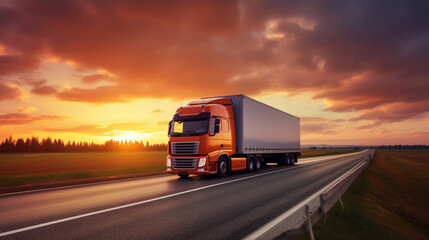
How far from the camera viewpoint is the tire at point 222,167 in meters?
14.7

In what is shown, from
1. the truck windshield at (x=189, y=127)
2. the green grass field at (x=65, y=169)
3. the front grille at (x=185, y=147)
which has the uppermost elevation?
the truck windshield at (x=189, y=127)

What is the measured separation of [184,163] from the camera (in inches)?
551

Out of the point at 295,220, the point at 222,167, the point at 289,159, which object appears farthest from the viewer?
the point at 289,159

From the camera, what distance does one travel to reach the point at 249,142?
56.6 ft

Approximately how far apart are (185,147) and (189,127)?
1157mm

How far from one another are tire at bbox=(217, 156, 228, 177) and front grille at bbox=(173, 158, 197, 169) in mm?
1630

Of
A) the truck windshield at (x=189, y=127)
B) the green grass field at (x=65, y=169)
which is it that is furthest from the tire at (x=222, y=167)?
the green grass field at (x=65, y=169)

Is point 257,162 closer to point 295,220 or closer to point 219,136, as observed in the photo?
point 219,136

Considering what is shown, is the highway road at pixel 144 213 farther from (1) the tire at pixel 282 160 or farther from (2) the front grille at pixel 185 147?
(1) the tire at pixel 282 160

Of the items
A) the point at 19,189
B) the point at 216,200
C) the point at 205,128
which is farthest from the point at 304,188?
the point at 19,189

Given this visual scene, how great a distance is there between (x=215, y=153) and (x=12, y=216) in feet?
30.2

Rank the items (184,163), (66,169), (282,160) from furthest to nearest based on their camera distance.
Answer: (66,169), (282,160), (184,163)

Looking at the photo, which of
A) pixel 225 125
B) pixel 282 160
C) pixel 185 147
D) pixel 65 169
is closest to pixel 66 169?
pixel 65 169

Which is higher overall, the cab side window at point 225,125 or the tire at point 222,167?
the cab side window at point 225,125
